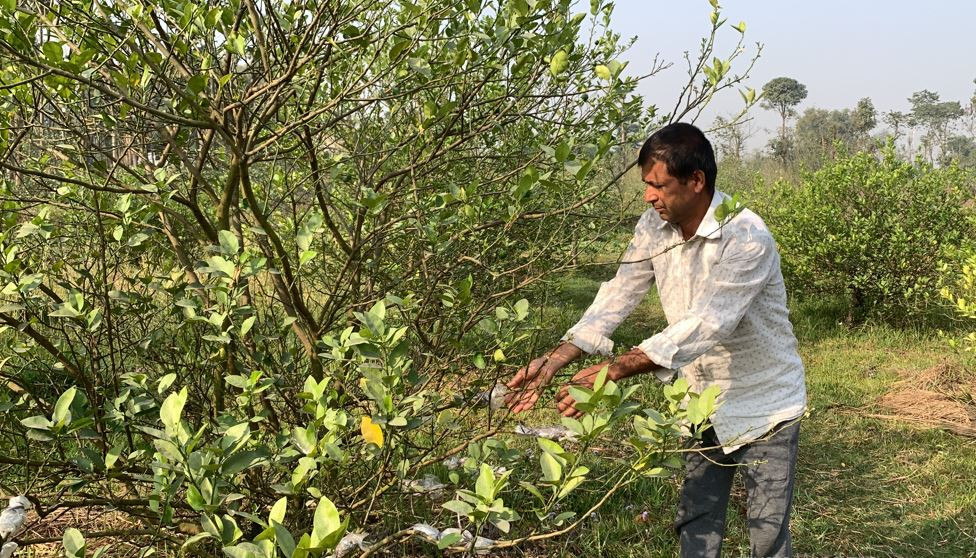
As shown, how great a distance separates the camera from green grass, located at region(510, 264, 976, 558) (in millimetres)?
3152

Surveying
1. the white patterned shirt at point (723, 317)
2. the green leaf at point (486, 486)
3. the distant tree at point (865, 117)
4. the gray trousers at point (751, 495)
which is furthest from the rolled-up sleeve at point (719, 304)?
the distant tree at point (865, 117)

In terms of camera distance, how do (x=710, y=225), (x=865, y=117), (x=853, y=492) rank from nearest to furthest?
(x=710, y=225)
(x=853, y=492)
(x=865, y=117)

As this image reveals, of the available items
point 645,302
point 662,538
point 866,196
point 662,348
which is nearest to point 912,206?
point 866,196

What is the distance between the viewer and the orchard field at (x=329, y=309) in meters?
1.40

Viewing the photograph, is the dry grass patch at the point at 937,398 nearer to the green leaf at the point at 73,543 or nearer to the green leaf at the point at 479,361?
the green leaf at the point at 479,361

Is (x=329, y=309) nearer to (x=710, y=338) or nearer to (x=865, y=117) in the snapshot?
(x=710, y=338)

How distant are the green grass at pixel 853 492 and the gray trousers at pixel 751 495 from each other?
0.31 meters

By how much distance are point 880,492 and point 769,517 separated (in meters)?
2.13

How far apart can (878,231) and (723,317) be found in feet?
19.2

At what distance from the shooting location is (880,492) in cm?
385

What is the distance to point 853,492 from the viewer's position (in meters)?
3.86

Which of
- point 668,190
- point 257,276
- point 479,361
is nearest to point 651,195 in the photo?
point 668,190

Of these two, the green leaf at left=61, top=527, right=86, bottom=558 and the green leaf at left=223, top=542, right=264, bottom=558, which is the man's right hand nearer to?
the green leaf at left=223, top=542, right=264, bottom=558

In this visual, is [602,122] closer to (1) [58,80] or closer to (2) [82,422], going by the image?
(1) [58,80]
